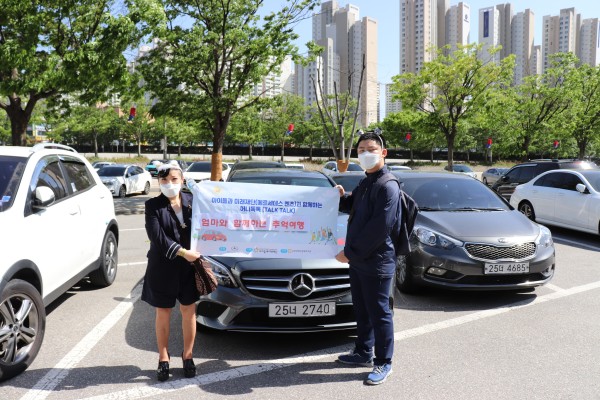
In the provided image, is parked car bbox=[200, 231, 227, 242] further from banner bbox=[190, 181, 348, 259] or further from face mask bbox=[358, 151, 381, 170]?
face mask bbox=[358, 151, 381, 170]

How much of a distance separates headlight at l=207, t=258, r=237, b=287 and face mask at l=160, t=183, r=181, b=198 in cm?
81

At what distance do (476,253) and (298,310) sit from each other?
2467 mm

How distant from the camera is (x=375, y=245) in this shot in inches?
138

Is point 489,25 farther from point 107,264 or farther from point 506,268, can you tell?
point 107,264

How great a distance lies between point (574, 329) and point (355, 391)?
8.41ft

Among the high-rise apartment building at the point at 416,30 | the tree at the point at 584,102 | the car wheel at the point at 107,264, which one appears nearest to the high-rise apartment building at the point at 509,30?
the high-rise apartment building at the point at 416,30

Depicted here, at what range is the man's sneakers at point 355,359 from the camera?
396cm

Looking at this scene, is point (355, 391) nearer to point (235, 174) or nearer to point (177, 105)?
point (235, 174)

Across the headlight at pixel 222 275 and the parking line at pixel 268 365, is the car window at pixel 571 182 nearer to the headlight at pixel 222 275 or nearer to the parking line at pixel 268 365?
the parking line at pixel 268 365

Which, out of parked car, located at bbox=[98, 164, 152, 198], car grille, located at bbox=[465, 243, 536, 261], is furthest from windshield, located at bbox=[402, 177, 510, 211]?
parked car, located at bbox=[98, 164, 152, 198]

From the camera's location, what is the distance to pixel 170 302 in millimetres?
3549

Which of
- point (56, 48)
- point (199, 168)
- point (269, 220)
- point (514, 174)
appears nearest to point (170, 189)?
point (269, 220)

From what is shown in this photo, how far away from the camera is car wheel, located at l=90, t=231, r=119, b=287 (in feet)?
20.0

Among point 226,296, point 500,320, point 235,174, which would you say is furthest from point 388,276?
point 235,174
